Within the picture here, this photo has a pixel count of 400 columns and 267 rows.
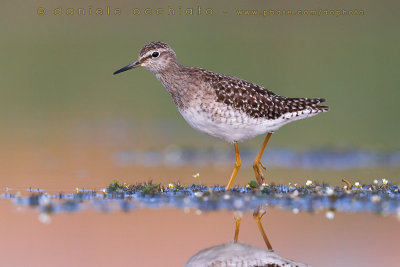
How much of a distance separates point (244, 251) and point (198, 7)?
38.6 meters

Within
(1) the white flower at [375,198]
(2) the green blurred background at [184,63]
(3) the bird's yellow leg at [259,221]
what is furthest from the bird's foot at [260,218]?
(2) the green blurred background at [184,63]

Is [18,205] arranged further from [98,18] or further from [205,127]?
[98,18]

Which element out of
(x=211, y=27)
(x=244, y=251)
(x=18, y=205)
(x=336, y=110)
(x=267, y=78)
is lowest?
(x=244, y=251)

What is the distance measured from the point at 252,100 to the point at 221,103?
740 millimetres

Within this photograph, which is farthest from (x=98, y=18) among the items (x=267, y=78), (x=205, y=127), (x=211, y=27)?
(x=205, y=127)

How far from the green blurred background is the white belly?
6822 mm

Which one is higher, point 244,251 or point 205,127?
point 205,127

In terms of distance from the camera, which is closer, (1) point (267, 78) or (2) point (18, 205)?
(2) point (18, 205)

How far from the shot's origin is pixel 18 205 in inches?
524

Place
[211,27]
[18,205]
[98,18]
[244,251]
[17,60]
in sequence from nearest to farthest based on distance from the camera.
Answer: [244,251]
[18,205]
[17,60]
[211,27]
[98,18]

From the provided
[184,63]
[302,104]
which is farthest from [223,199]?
[184,63]

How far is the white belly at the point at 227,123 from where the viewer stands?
14.4 m

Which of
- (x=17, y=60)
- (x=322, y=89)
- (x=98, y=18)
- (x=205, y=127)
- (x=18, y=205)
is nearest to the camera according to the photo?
(x=18, y=205)

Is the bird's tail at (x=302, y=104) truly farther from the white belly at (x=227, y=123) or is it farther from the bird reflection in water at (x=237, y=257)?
the bird reflection in water at (x=237, y=257)
